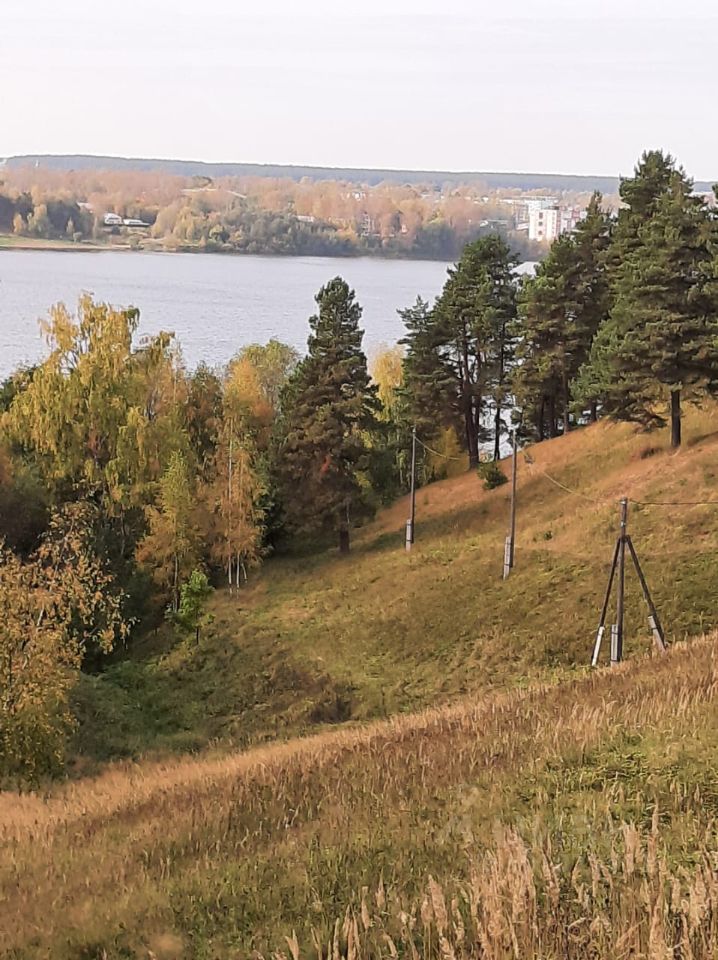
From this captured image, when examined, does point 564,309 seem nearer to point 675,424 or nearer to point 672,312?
point 675,424

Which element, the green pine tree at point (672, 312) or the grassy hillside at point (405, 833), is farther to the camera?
the green pine tree at point (672, 312)

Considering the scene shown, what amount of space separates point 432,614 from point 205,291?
251 feet

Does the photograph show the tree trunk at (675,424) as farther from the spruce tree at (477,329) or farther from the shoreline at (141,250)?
the shoreline at (141,250)

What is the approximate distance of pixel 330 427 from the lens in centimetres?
3522

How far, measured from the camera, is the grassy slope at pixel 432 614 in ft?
75.7

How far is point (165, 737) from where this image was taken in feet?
71.2

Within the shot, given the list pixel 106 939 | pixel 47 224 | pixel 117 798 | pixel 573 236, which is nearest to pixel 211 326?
pixel 573 236

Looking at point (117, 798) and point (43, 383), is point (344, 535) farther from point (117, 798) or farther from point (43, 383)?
point (117, 798)

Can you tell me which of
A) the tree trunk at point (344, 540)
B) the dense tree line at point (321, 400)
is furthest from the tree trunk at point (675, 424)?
the tree trunk at point (344, 540)

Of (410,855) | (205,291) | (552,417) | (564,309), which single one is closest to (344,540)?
(564,309)

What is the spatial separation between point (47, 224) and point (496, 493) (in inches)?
3913

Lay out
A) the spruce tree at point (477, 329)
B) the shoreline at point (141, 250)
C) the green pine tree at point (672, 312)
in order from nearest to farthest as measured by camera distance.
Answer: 1. the green pine tree at point (672, 312)
2. the spruce tree at point (477, 329)
3. the shoreline at point (141, 250)

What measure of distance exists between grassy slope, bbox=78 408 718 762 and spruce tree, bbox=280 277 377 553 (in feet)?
7.21

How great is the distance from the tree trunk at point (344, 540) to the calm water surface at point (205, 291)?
23.0 metres
